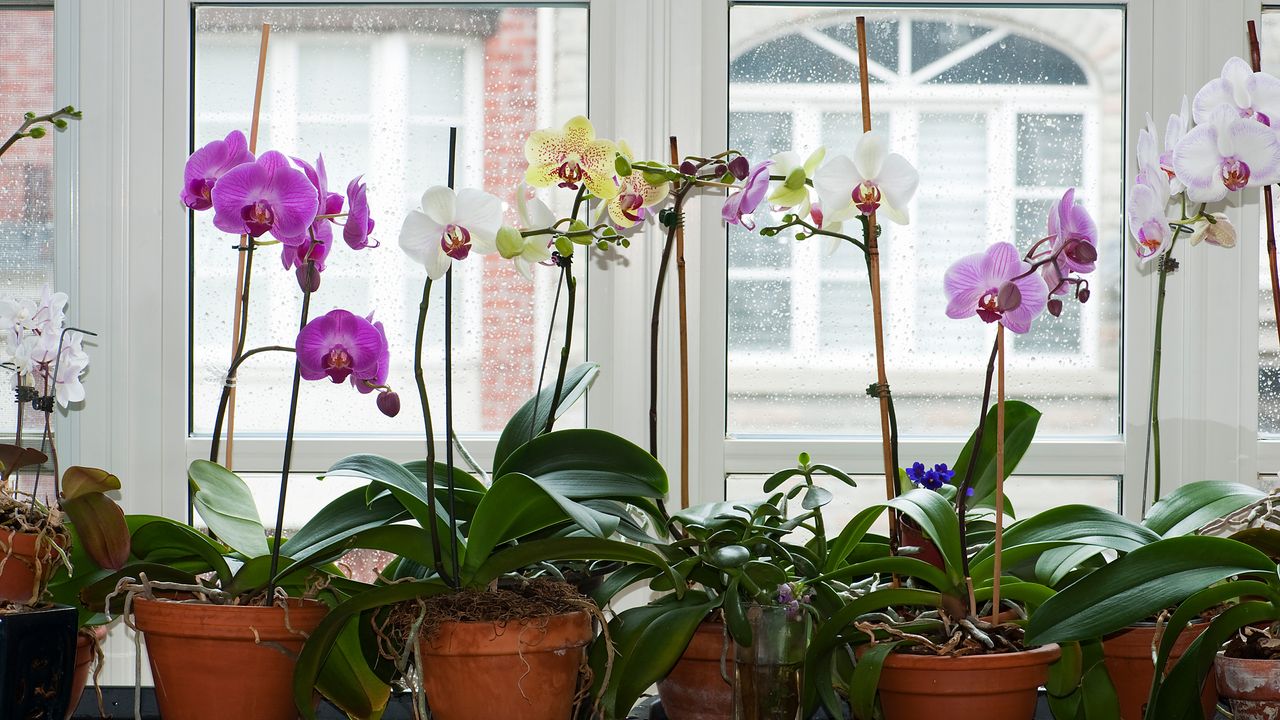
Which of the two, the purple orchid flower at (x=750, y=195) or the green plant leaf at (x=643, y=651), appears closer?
the green plant leaf at (x=643, y=651)

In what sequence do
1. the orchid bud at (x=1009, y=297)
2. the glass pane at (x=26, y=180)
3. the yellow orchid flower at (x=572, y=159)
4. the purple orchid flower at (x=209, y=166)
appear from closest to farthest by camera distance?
the orchid bud at (x=1009, y=297) → the purple orchid flower at (x=209, y=166) → the yellow orchid flower at (x=572, y=159) → the glass pane at (x=26, y=180)

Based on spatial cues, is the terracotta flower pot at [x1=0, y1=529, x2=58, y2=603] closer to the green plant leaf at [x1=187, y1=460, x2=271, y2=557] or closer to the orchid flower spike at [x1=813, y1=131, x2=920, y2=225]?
the green plant leaf at [x1=187, y1=460, x2=271, y2=557]

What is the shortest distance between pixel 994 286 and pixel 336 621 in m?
0.75

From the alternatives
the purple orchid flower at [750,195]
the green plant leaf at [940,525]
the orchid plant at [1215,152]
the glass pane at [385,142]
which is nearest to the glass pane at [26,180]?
the glass pane at [385,142]

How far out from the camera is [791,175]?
124 centimetres

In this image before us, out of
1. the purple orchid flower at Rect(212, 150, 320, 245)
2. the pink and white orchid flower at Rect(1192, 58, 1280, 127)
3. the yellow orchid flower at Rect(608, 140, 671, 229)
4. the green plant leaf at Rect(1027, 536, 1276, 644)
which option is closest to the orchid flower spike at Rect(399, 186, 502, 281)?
the purple orchid flower at Rect(212, 150, 320, 245)

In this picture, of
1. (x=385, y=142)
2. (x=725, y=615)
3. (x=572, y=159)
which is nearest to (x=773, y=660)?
(x=725, y=615)

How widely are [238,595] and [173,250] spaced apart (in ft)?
2.47

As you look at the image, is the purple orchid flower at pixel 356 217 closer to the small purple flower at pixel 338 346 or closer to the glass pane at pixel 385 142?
the small purple flower at pixel 338 346

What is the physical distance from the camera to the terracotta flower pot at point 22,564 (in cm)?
113

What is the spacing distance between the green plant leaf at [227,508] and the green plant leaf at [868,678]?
675 millimetres

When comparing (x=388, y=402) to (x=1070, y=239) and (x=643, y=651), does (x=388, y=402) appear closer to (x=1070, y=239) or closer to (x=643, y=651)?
(x=643, y=651)

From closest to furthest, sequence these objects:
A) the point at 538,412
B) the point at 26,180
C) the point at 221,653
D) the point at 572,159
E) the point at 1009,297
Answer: the point at 1009,297, the point at 221,653, the point at 572,159, the point at 538,412, the point at 26,180

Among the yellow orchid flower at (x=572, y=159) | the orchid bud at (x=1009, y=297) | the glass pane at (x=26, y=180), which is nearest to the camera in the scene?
the orchid bud at (x=1009, y=297)
